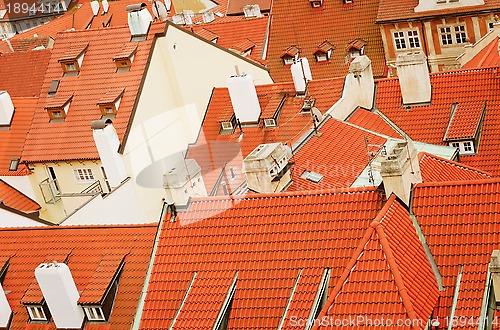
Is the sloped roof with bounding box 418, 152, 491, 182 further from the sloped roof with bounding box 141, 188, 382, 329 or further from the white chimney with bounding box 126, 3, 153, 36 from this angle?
the white chimney with bounding box 126, 3, 153, 36

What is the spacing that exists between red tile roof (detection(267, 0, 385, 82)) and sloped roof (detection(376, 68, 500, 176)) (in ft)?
41.7

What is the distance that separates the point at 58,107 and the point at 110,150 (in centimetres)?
364

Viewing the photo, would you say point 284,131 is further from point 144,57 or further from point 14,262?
point 14,262

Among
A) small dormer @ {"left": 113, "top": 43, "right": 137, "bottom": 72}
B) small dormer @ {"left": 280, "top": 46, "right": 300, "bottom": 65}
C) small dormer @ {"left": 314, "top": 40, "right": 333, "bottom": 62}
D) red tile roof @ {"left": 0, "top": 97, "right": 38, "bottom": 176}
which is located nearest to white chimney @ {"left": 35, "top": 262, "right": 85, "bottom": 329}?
small dormer @ {"left": 113, "top": 43, "right": 137, "bottom": 72}

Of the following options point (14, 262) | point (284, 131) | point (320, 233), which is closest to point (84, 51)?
point (284, 131)

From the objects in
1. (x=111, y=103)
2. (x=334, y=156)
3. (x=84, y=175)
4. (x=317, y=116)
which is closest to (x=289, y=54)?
(x=111, y=103)

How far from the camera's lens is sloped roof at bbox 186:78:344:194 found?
2888cm

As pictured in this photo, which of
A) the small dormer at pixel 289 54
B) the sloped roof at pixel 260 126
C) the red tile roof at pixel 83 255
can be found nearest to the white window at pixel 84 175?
the sloped roof at pixel 260 126

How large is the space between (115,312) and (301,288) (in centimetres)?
477

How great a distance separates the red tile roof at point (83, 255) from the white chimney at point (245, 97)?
7955 mm

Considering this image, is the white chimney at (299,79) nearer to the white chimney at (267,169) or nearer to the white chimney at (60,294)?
the white chimney at (267,169)

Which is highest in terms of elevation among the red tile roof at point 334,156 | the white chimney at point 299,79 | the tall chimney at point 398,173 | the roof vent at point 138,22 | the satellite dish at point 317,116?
the roof vent at point 138,22

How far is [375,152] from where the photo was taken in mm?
25766

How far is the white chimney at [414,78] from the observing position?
29.5 meters
